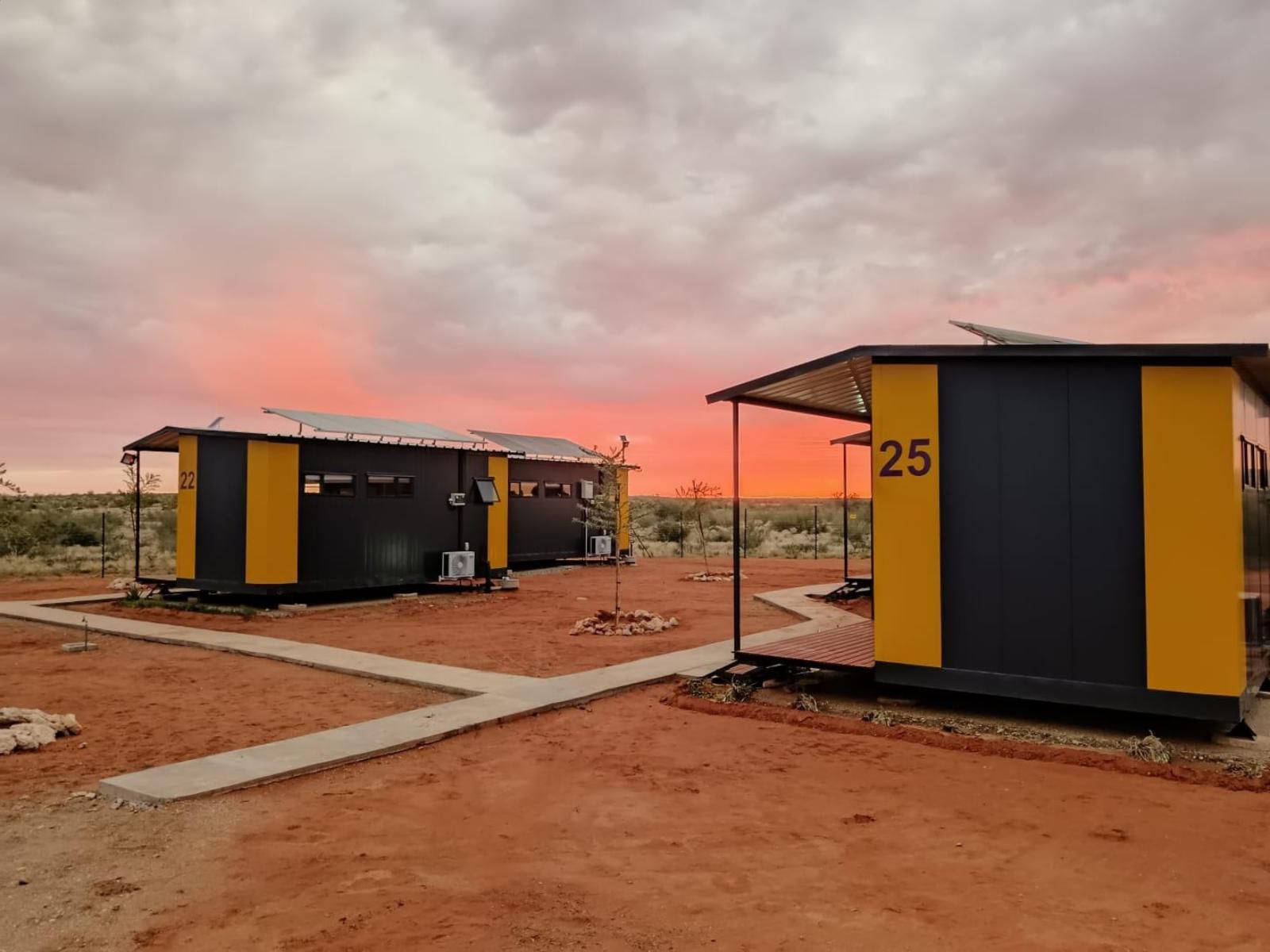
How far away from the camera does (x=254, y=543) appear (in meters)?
16.7

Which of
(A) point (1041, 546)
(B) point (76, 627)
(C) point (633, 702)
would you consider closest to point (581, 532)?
(B) point (76, 627)

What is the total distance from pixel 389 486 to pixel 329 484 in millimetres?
1455

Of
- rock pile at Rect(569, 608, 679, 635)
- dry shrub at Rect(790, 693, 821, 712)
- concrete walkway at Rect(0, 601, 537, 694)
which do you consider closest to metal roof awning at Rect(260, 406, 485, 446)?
concrete walkway at Rect(0, 601, 537, 694)

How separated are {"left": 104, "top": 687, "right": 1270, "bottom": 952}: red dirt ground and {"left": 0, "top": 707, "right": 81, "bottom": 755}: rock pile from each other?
2587 mm

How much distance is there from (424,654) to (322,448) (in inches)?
298

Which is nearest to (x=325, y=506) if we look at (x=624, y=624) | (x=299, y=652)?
(x=299, y=652)

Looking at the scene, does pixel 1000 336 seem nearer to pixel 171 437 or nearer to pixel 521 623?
pixel 521 623

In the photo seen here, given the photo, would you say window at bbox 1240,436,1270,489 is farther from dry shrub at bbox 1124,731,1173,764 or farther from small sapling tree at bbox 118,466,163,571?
small sapling tree at bbox 118,466,163,571

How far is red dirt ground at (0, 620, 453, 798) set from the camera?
6.99 meters

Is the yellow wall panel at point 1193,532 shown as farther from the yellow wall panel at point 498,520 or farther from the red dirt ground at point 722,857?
the yellow wall panel at point 498,520

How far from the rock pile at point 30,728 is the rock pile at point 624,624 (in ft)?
23.7

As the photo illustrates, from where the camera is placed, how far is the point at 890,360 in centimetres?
839

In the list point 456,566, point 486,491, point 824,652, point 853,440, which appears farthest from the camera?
point 486,491

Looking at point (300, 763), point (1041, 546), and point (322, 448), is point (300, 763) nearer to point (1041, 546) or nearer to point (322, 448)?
point (1041, 546)
